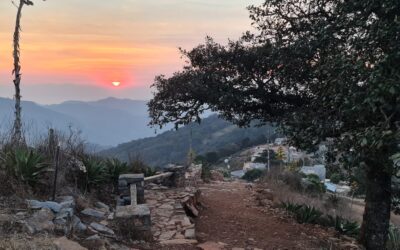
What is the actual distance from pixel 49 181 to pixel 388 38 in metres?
6.43

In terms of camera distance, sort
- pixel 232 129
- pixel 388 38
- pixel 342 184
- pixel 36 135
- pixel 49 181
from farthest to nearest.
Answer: pixel 232 129 < pixel 342 184 < pixel 36 135 < pixel 49 181 < pixel 388 38

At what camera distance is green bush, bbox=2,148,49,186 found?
796cm

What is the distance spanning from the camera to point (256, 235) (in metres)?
9.03

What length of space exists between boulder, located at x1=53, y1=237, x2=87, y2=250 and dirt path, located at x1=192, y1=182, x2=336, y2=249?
2.79 meters

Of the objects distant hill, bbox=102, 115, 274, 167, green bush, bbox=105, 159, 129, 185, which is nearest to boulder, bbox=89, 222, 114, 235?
green bush, bbox=105, 159, 129, 185

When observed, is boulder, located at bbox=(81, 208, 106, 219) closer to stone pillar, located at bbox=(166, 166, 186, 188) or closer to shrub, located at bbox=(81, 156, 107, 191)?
shrub, located at bbox=(81, 156, 107, 191)

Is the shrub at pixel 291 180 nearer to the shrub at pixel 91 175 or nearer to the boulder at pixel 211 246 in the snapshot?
the shrub at pixel 91 175

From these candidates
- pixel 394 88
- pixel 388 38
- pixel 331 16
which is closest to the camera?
pixel 394 88

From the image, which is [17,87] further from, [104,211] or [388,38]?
[388,38]

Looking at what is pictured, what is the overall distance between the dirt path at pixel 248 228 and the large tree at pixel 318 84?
147cm

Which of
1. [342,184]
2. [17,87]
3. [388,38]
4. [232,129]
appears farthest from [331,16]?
[232,129]

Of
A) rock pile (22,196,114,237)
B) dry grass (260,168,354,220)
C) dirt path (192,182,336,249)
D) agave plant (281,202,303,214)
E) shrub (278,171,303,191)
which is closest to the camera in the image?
rock pile (22,196,114,237)

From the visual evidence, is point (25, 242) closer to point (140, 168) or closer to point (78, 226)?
point (78, 226)

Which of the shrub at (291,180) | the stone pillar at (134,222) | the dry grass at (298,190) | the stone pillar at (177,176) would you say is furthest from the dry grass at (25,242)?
the shrub at (291,180)
